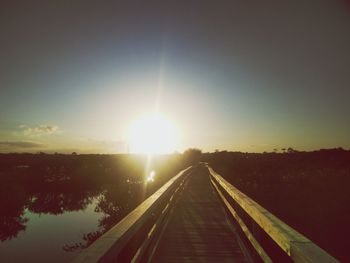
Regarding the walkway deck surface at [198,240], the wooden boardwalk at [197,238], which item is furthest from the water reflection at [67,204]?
the wooden boardwalk at [197,238]

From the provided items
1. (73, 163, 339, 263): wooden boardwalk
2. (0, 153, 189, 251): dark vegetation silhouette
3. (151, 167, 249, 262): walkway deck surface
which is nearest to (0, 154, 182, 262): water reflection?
(0, 153, 189, 251): dark vegetation silhouette

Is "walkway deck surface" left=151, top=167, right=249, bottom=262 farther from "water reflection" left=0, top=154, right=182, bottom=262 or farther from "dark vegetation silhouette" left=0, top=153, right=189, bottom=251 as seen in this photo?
"water reflection" left=0, top=154, right=182, bottom=262

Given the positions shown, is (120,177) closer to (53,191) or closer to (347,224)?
(53,191)

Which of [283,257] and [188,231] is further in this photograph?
[283,257]

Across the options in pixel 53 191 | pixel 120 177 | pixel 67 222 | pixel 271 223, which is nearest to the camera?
pixel 271 223

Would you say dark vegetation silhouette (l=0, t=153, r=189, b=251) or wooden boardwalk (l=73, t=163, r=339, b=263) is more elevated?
wooden boardwalk (l=73, t=163, r=339, b=263)

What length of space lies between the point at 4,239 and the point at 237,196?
46.3 ft

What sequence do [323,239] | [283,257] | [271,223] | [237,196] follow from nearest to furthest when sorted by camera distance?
[271,223], [237,196], [283,257], [323,239]

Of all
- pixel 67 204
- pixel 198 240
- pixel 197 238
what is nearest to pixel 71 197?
pixel 67 204

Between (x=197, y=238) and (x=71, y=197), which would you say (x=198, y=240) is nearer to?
(x=197, y=238)

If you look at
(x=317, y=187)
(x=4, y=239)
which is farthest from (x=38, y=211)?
(x=317, y=187)

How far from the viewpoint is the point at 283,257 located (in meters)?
7.61

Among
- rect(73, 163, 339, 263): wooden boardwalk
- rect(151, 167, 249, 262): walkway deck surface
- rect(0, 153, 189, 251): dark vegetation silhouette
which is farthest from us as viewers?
rect(0, 153, 189, 251): dark vegetation silhouette

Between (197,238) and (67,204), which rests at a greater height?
(197,238)
